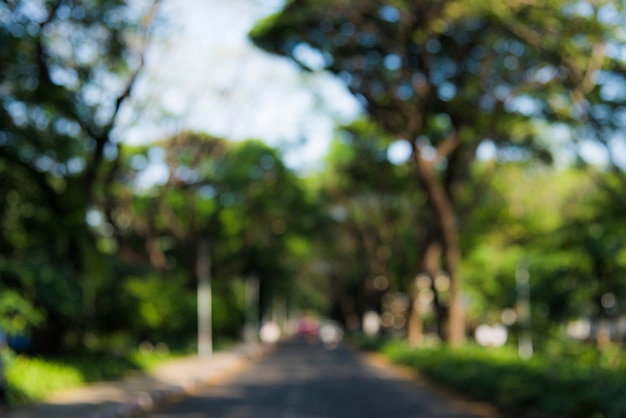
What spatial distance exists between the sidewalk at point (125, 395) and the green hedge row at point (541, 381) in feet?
22.1

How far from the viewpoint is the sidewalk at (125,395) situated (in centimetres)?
1667

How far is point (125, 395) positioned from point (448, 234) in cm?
1034

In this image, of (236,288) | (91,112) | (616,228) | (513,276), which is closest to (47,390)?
(91,112)

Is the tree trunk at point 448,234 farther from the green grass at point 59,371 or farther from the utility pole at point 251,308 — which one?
the utility pole at point 251,308

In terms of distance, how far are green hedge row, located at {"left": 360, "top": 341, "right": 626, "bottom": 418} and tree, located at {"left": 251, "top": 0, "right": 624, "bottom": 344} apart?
4129 mm

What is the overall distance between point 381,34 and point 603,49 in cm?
707

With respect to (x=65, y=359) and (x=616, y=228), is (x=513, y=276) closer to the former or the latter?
(x=616, y=228)

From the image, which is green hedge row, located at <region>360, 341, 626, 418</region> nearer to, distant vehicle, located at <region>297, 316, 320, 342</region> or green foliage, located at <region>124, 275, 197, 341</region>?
green foliage, located at <region>124, 275, 197, 341</region>

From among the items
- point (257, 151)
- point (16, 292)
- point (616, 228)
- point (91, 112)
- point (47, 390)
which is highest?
point (257, 151)

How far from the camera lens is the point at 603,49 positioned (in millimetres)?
17016

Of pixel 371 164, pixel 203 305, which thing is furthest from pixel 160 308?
pixel 371 164

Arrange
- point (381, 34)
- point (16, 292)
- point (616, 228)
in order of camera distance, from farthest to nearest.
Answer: point (616, 228), point (381, 34), point (16, 292)

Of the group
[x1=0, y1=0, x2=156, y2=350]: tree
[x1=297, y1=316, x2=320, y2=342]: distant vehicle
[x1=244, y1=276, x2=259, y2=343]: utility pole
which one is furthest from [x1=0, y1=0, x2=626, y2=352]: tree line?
[x1=297, y1=316, x2=320, y2=342]: distant vehicle

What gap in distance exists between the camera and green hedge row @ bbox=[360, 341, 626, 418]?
14.0 metres
